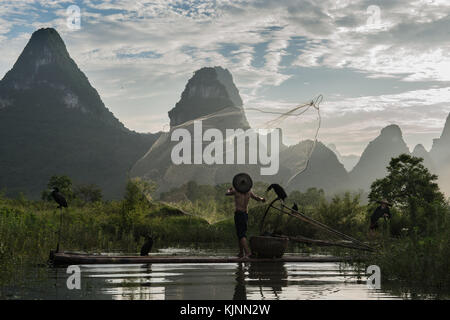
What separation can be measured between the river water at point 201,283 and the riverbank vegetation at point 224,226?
983mm

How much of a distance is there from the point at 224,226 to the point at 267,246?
14.7m

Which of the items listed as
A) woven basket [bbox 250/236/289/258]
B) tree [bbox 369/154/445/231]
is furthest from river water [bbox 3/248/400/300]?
tree [bbox 369/154/445/231]

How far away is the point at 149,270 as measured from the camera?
14.5 m

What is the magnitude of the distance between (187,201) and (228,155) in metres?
2.03

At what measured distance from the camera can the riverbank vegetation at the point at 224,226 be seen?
1162 cm

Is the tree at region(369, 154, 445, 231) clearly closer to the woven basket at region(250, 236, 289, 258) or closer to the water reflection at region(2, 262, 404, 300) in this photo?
Result: the water reflection at region(2, 262, 404, 300)

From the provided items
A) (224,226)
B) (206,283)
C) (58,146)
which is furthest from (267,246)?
(58,146)

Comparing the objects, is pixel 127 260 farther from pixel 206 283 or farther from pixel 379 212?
pixel 379 212

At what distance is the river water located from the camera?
32.2 ft

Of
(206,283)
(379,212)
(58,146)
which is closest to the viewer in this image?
(206,283)

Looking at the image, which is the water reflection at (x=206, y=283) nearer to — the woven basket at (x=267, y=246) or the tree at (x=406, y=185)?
the woven basket at (x=267, y=246)
